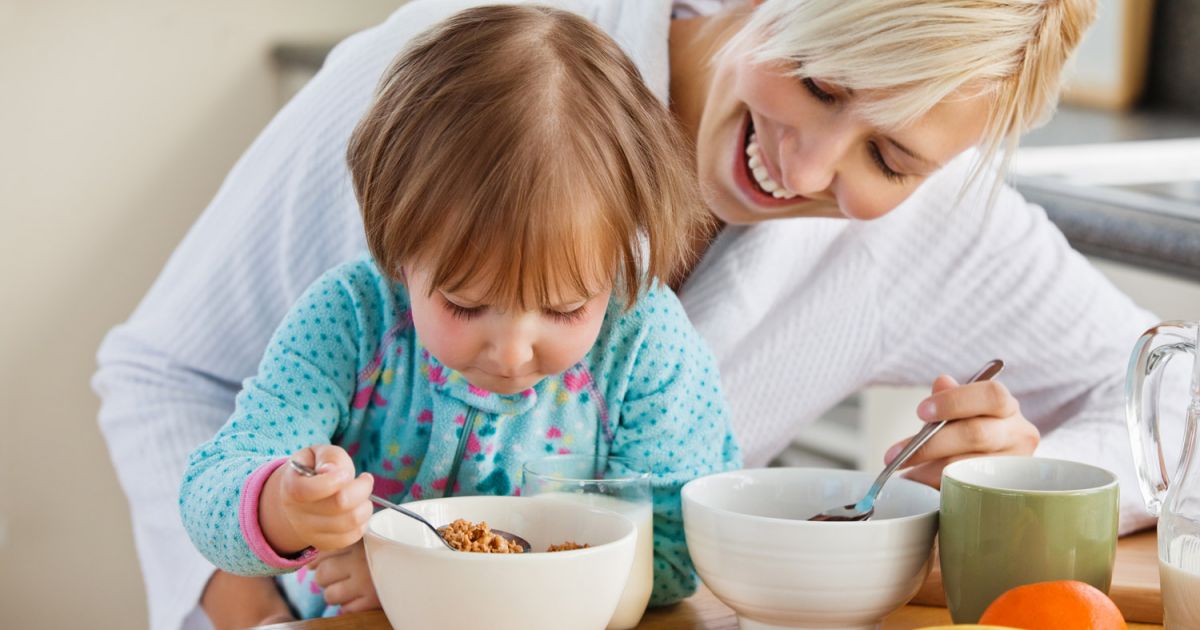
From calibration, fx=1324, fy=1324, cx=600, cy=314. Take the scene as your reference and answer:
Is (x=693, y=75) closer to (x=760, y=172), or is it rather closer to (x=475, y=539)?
(x=760, y=172)

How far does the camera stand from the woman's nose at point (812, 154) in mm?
1145

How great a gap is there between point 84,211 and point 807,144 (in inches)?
80.2

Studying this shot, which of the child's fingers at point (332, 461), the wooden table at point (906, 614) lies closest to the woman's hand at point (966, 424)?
the wooden table at point (906, 614)

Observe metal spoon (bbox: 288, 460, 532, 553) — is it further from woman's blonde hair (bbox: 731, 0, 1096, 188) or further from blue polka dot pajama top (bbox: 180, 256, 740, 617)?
woman's blonde hair (bbox: 731, 0, 1096, 188)

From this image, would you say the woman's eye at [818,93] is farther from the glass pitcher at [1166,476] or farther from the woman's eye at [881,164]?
the glass pitcher at [1166,476]

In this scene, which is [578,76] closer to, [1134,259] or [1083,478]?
[1083,478]

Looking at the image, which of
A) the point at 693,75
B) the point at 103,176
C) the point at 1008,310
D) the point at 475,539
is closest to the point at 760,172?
the point at 693,75

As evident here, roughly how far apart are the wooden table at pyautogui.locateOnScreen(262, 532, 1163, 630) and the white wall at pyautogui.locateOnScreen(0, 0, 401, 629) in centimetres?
210

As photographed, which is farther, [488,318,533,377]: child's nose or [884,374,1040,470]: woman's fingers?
[884,374,1040,470]: woman's fingers

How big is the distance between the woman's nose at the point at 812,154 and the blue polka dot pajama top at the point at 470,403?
196mm

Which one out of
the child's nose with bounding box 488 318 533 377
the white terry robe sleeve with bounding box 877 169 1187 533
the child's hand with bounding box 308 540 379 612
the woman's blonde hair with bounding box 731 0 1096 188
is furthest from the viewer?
the white terry robe sleeve with bounding box 877 169 1187 533

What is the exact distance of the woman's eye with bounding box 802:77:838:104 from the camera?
3.76 ft

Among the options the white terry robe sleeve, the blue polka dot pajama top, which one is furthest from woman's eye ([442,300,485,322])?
the white terry robe sleeve

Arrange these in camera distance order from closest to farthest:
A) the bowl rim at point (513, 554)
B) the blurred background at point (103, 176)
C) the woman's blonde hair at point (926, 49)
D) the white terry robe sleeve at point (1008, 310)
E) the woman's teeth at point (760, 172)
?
the bowl rim at point (513, 554) < the woman's blonde hair at point (926, 49) < the woman's teeth at point (760, 172) < the white terry robe sleeve at point (1008, 310) < the blurred background at point (103, 176)
